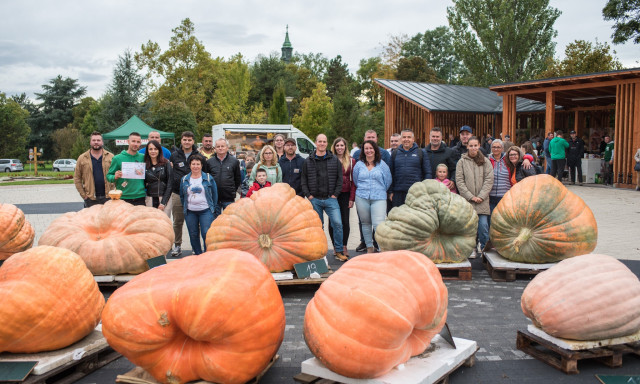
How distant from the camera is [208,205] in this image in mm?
6613

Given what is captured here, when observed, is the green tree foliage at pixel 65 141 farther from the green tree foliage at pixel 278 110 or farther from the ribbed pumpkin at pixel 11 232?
the ribbed pumpkin at pixel 11 232

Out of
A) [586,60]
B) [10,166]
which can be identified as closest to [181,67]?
[10,166]

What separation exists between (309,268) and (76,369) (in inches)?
97.5

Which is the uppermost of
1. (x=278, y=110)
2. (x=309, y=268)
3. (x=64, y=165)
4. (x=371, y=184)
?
(x=278, y=110)

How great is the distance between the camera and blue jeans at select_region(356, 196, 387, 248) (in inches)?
261

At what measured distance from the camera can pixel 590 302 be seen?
3391 millimetres

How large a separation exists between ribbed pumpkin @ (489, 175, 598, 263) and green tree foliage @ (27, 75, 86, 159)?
5924 centimetres

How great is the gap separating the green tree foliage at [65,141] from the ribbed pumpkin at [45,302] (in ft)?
164

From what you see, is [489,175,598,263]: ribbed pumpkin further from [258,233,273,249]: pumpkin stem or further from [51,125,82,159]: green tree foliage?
[51,125,82,159]: green tree foliage

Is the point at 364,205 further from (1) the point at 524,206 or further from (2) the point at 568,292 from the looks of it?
(2) the point at 568,292

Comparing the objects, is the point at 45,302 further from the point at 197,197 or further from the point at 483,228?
the point at 483,228

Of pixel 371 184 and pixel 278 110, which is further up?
pixel 278 110

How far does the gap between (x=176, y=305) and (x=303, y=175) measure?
4193 millimetres


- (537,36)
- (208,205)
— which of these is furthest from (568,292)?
(537,36)
